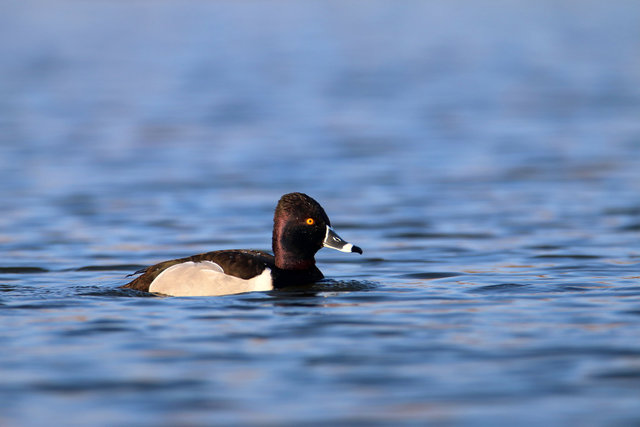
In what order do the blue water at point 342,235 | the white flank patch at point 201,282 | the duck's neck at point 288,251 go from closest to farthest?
the blue water at point 342,235 < the white flank patch at point 201,282 < the duck's neck at point 288,251

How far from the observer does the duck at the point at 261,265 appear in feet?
40.1

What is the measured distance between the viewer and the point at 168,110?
34.1m

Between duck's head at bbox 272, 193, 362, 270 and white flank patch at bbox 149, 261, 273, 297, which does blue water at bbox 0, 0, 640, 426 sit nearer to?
white flank patch at bbox 149, 261, 273, 297

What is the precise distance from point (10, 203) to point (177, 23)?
62.8m

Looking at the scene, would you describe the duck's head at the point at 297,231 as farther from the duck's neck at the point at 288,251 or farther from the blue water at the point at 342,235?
the blue water at the point at 342,235

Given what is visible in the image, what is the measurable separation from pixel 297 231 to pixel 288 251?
235mm

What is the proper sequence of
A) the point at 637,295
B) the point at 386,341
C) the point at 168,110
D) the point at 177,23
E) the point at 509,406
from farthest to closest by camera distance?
the point at 177,23 → the point at 168,110 → the point at 637,295 → the point at 386,341 → the point at 509,406

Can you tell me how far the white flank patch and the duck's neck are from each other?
0.41m

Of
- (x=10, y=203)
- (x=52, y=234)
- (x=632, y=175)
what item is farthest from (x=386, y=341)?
(x=632, y=175)

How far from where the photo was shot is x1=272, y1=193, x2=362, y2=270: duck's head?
1276 centimetres

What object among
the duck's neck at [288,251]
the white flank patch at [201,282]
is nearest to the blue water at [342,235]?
the white flank patch at [201,282]

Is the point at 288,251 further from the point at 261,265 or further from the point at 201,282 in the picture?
the point at 201,282

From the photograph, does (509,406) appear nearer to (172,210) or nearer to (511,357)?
(511,357)

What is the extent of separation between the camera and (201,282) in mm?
12164
